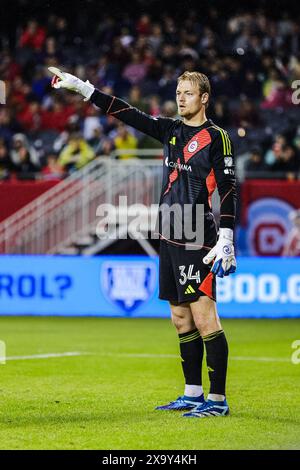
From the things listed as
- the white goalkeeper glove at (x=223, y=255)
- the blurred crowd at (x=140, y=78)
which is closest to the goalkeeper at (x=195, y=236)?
the white goalkeeper glove at (x=223, y=255)

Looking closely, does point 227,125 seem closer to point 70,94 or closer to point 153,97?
point 153,97

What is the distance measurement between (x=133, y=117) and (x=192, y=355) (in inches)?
72.4

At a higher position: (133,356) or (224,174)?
(224,174)

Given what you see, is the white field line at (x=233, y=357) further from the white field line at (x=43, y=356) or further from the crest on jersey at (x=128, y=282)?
the crest on jersey at (x=128, y=282)

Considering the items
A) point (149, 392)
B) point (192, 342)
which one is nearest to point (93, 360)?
point (149, 392)

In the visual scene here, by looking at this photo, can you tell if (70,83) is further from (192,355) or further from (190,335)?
(192,355)

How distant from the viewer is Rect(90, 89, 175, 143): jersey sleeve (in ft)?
26.1

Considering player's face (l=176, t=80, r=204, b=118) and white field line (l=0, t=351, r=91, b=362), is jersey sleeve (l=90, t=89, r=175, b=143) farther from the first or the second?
white field line (l=0, t=351, r=91, b=362)

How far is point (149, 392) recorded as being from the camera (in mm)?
8961

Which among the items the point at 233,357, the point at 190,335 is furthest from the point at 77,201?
the point at 190,335

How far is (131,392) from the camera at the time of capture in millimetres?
8961

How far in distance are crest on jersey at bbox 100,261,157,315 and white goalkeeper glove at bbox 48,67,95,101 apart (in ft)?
32.5

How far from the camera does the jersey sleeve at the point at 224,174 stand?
24.7 feet

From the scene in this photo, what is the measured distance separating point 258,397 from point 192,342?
43.7 inches
